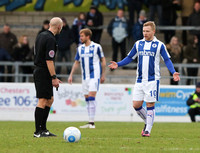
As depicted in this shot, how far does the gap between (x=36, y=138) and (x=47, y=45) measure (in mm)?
1594

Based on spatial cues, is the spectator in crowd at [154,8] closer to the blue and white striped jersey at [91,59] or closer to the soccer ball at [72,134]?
the blue and white striped jersey at [91,59]

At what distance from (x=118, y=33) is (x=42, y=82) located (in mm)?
10851

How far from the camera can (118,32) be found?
20.4m

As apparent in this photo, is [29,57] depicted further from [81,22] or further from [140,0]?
[140,0]

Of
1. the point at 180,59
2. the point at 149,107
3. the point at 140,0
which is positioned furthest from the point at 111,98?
the point at 149,107

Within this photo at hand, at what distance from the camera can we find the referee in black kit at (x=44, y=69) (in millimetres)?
9695

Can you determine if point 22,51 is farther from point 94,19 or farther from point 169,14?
point 169,14

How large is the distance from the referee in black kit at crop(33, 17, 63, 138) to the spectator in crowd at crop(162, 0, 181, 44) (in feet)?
36.2

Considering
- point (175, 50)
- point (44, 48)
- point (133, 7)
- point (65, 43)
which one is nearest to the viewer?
point (44, 48)

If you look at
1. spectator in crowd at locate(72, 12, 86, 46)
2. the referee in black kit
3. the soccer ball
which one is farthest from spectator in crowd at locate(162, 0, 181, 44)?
the soccer ball

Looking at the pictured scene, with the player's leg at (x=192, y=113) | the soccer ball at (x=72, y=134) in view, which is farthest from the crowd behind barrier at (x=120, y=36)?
the soccer ball at (x=72, y=134)

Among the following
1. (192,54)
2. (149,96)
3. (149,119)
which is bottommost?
(149,119)

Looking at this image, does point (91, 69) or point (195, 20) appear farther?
point (195, 20)

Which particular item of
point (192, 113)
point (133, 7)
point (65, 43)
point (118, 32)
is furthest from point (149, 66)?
point (133, 7)
